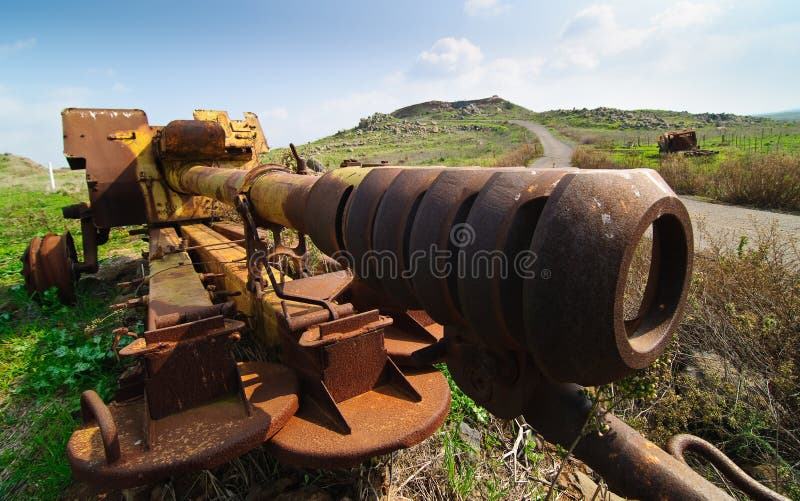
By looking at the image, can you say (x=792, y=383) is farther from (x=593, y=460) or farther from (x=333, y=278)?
(x=333, y=278)

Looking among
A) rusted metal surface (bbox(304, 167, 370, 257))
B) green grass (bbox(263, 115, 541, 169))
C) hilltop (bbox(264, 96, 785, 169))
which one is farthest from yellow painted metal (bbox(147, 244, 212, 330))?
green grass (bbox(263, 115, 541, 169))

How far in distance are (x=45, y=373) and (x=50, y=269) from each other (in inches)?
86.0

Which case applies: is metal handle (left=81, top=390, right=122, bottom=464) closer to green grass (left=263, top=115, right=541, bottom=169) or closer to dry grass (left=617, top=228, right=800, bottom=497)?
dry grass (left=617, top=228, right=800, bottom=497)

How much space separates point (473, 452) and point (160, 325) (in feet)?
6.57

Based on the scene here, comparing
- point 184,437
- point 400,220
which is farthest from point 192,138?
point 400,220

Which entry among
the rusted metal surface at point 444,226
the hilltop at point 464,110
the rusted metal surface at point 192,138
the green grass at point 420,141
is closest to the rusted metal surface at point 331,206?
the rusted metal surface at point 444,226

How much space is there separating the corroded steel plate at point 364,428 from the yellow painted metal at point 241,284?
0.54m

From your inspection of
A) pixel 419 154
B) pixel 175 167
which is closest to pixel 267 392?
pixel 175 167

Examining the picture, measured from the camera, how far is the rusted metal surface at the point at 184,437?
1697 mm

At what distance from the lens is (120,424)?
2002mm

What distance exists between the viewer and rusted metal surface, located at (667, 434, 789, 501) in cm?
126

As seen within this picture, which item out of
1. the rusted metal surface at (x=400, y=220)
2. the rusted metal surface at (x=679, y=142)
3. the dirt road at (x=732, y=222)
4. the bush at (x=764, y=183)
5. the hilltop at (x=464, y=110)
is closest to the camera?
the rusted metal surface at (x=400, y=220)

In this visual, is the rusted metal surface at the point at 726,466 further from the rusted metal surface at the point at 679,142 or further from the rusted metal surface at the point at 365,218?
the rusted metal surface at the point at 679,142

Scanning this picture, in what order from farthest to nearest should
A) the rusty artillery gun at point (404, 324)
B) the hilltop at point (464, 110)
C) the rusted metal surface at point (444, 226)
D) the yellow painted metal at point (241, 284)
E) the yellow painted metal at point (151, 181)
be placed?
the hilltop at point (464, 110) → the yellow painted metal at point (151, 181) → the yellow painted metal at point (241, 284) → the rusted metal surface at point (444, 226) → the rusty artillery gun at point (404, 324)
